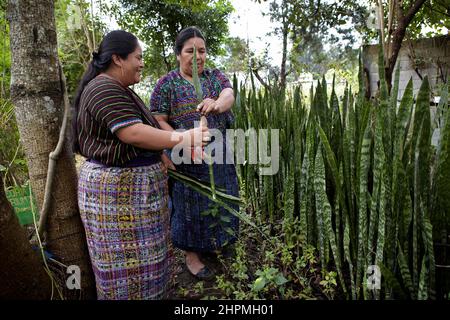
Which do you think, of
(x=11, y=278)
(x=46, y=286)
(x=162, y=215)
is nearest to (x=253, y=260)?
(x=162, y=215)

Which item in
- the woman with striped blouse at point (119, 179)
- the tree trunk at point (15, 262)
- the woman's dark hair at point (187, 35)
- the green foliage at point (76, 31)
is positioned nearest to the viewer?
the tree trunk at point (15, 262)

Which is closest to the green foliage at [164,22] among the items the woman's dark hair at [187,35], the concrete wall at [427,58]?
the concrete wall at [427,58]

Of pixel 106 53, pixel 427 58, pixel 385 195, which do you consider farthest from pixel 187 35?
pixel 427 58

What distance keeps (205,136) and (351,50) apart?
9604 mm

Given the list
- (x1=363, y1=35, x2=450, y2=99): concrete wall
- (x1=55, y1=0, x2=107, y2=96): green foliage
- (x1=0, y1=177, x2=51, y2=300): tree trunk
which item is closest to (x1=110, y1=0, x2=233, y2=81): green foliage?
(x1=55, y1=0, x2=107, y2=96): green foliage

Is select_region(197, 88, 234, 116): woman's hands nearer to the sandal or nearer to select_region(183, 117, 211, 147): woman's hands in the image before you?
select_region(183, 117, 211, 147): woman's hands

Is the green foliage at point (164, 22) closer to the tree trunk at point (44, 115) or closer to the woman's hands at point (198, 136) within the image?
the tree trunk at point (44, 115)

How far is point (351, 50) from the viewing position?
9406 millimetres

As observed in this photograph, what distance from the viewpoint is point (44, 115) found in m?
1.23

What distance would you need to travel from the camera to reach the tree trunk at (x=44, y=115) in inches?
46.5

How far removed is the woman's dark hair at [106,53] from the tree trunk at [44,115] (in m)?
0.11

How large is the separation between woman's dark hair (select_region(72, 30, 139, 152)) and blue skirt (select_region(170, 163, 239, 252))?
1.94 feet

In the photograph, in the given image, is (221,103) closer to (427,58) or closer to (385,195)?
(385,195)

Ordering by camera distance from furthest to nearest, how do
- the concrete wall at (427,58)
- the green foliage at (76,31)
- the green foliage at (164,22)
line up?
the green foliage at (164,22) → the concrete wall at (427,58) → the green foliage at (76,31)
